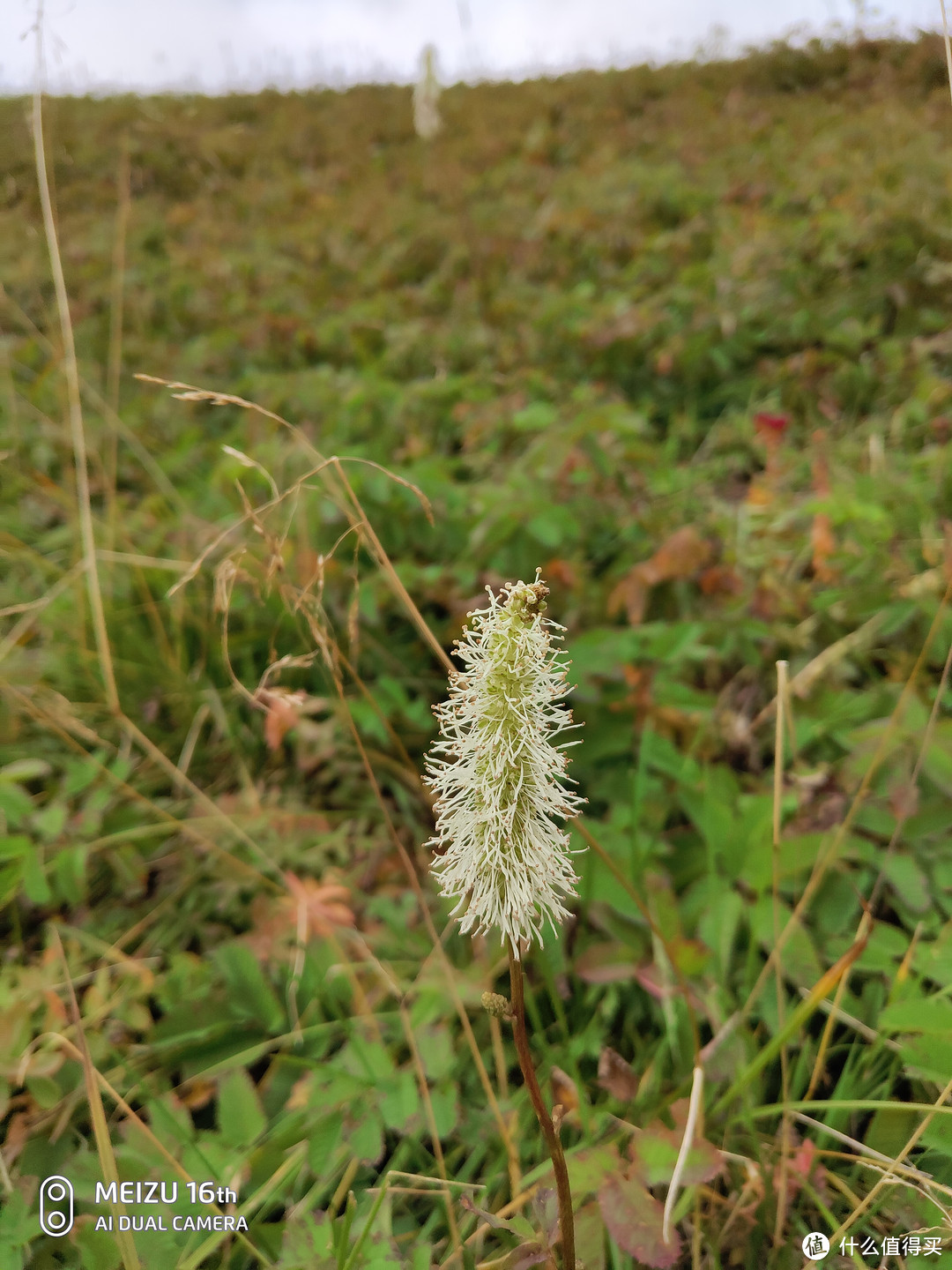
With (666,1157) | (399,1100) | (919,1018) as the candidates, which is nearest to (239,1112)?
(399,1100)

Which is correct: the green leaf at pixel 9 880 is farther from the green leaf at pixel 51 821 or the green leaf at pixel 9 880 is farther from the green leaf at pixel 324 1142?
the green leaf at pixel 324 1142

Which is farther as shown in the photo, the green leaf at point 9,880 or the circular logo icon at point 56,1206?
the green leaf at point 9,880

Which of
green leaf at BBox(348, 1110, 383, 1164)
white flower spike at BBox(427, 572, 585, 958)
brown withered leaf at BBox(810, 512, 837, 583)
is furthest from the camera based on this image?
brown withered leaf at BBox(810, 512, 837, 583)

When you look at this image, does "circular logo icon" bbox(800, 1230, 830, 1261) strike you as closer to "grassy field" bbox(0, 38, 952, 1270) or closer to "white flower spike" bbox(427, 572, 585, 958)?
"grassy field" bbox(0, 38, 952, 1270)

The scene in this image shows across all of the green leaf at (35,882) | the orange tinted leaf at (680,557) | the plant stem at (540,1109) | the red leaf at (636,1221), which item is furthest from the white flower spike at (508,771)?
the orange tinted leaf at (680,557)

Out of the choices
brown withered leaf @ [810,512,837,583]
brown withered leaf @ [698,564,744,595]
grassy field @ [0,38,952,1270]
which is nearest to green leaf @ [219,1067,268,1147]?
grassy field @ [0,38,952,1270]

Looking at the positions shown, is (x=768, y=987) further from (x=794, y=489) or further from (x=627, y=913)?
(x=794, y=489)
